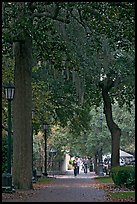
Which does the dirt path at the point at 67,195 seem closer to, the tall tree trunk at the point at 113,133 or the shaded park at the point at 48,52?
the shaded park at the point at 48,52

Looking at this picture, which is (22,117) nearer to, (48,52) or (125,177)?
(48,52)

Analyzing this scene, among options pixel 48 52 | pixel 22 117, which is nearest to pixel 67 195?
pixel 22 117

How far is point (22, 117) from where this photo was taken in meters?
22.1

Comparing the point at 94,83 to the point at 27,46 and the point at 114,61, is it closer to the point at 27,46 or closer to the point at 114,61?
the point at 114,61

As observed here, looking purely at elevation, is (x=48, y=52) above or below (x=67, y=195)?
above

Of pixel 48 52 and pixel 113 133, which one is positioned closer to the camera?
pixel 48 52

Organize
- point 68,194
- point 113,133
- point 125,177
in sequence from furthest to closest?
point 113,133 → point 125,177 → point 68,194

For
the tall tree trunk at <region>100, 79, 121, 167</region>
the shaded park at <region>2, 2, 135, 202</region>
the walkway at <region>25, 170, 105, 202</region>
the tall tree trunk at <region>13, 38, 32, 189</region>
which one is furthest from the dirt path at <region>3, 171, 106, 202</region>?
the tall tree trunk at <region>100, 79, 121, 167</region>

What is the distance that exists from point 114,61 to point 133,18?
13014mm

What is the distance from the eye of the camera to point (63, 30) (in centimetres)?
2039

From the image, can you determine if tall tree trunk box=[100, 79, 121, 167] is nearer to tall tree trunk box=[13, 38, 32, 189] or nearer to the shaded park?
the shaded park

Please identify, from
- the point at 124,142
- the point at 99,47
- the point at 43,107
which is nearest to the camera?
the point at 99,47

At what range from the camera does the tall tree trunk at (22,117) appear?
71.6ft

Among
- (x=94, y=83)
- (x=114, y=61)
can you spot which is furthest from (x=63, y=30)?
(x=94, y=83)
